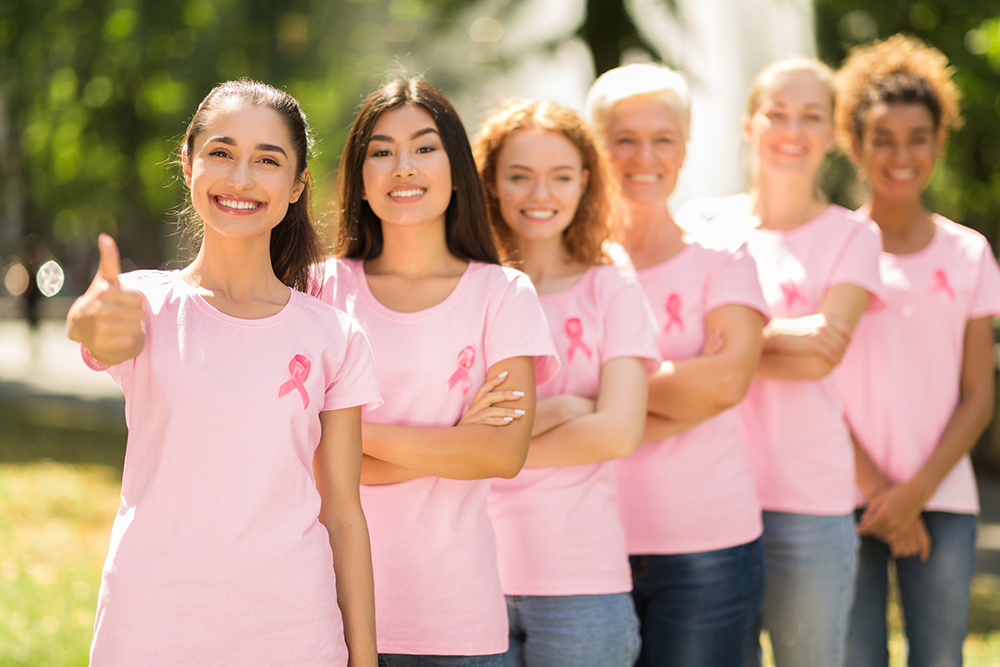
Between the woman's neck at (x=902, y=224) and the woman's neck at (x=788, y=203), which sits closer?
the woman's neck at (x=788, y=203)

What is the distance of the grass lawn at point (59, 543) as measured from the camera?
5516mm

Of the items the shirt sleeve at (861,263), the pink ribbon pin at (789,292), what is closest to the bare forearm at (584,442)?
the pink ribbon pin at (789,292)

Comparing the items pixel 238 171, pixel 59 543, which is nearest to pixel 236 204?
pixel 238 171

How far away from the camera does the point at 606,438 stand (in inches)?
104

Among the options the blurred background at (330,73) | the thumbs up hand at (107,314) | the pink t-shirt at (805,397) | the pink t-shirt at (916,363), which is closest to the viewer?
the thumbs up hand at (107,314)

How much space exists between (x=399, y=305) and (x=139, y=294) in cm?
90

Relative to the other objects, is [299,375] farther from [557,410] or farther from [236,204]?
[557,410]

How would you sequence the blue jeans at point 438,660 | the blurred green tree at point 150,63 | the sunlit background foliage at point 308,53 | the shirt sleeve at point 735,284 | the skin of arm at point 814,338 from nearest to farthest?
the blue jeans at point 438,660 < the shirt sleeve at point 735,284 < the skin of arm at point 814,338 < the sunlit background foliage at point 308,53 < the blurred green tree at point 150,63

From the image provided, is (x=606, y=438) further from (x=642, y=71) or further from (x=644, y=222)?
(x=642, y=71)

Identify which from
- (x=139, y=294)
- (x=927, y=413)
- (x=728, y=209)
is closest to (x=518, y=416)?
(x=139, y=294)

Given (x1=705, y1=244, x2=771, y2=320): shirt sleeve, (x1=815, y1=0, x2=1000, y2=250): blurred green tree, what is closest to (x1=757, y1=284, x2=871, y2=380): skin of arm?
(x1=705, y1=244, x2=771, y2=320): shirt sleeve

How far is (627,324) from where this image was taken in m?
2.80

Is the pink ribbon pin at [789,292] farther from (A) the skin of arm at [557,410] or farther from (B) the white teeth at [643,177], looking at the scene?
(A) the skin of arm at [557,410]

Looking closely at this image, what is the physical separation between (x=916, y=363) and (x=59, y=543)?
21.2 ft
